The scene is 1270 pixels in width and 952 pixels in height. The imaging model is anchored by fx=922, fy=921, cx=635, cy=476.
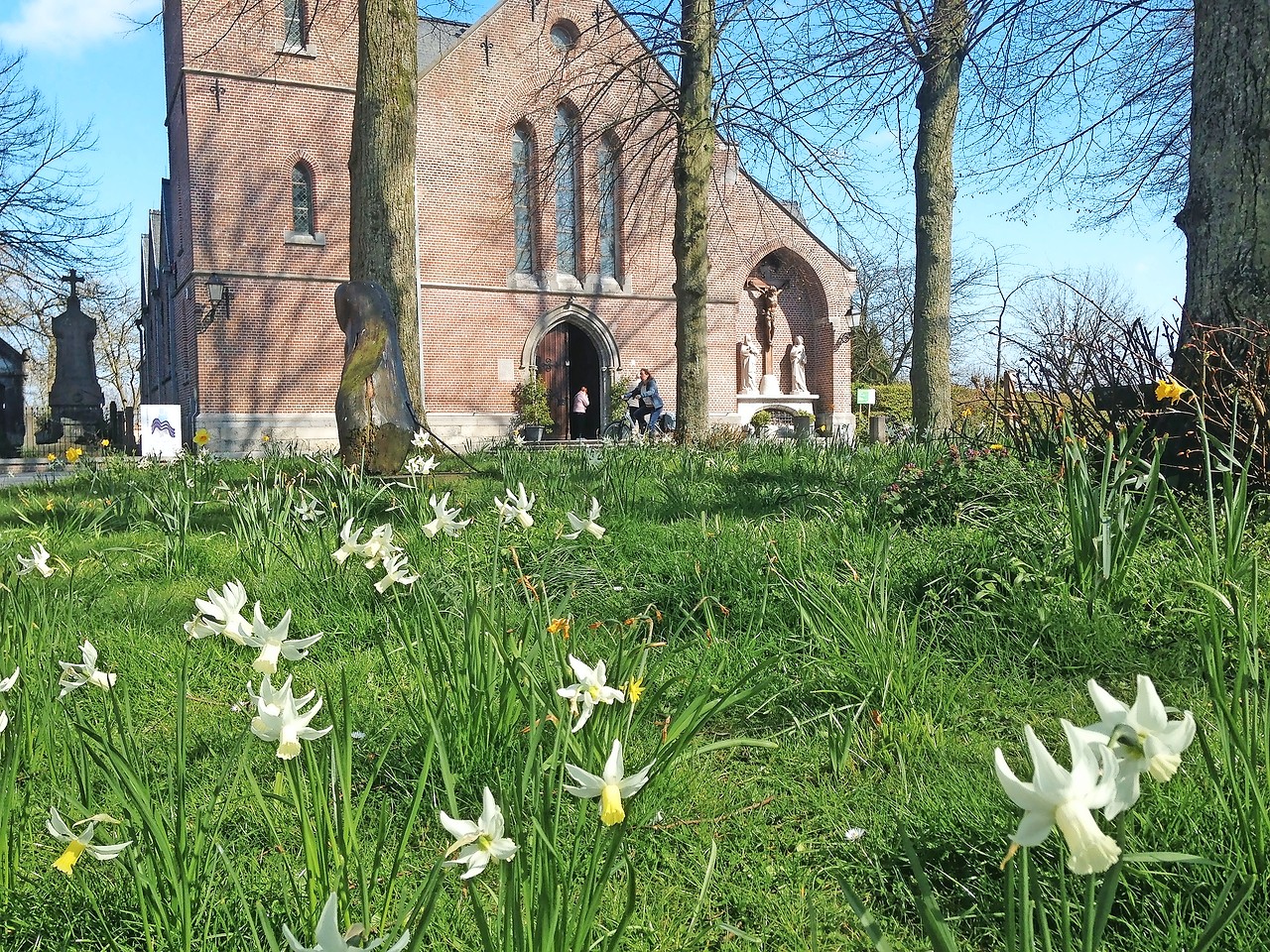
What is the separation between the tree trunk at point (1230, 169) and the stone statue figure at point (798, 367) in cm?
2294

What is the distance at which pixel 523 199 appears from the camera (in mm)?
24094

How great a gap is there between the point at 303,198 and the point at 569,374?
803 cm

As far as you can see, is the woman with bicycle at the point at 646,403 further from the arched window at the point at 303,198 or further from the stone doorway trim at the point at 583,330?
the arched window at the point at 303,198

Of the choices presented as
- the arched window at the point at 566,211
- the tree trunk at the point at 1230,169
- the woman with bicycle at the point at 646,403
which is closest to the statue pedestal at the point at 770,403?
the woman with bicycle at the point at 646,403

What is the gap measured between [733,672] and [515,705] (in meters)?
0.84

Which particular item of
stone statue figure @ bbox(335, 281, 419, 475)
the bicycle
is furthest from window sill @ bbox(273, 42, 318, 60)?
stone statue figure @ bbox(335, 281, 419, 475)

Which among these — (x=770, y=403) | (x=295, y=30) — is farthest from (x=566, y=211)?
(x=770, y=403)

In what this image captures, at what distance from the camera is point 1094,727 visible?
0.79m

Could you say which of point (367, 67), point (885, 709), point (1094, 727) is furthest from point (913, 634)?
point (367, 67)

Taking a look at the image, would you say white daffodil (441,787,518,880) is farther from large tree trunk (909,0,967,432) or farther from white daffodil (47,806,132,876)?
large tree trunk (909,0,967,432)

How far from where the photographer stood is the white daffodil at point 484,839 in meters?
1.01

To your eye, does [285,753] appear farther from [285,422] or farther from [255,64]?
[255,64]

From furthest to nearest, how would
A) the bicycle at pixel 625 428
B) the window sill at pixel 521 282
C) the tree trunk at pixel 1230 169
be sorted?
1. the window sill at pixel 521 282
2. the bicycle at pixel 625 428
3. the tree trunk at pixel 1230 169

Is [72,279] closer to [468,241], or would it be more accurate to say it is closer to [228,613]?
[468,241]
